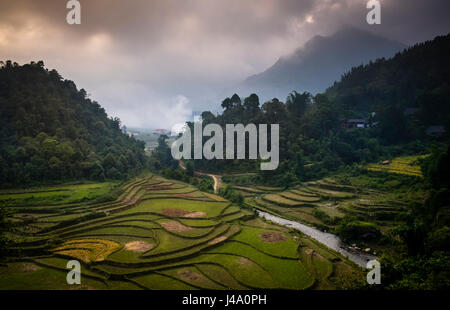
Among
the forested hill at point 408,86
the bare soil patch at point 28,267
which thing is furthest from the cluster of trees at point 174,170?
the forested hill at point 408,86

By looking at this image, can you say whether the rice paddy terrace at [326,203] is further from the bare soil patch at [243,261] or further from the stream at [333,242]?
the bare soil patch at [243,261]

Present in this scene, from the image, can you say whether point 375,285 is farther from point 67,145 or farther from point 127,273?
point 67,145

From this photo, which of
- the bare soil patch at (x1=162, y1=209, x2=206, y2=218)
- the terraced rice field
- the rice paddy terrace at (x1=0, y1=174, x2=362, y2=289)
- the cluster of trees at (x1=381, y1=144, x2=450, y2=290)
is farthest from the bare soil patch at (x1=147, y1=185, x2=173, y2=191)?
the terraced rice field

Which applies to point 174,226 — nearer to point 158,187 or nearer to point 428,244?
point 158,187

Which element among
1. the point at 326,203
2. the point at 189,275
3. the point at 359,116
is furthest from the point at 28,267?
the point at 359,116

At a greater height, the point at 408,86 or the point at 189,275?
the point at 408,86

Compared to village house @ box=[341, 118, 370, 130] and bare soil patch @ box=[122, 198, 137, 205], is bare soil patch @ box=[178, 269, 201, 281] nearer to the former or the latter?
bare soil patch @ box=[122, 198, 137, 205]
